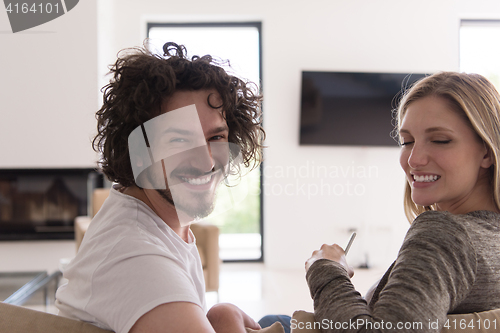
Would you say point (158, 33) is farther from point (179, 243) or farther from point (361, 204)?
point (179, 243)

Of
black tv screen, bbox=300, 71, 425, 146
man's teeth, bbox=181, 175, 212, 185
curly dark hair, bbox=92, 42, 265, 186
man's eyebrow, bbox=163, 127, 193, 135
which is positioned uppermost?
black tv screen, bbox=300, 71, 425, 146

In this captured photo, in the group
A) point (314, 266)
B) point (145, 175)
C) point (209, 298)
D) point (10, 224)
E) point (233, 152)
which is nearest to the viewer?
point (314, 266)

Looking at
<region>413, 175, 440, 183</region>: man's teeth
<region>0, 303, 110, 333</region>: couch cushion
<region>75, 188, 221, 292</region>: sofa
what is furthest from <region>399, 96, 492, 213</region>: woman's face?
<region>75, 188, 221, 292</region>: sofa

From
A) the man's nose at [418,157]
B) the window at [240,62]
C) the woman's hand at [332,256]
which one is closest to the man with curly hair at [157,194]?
the woman's hand at [332,256]

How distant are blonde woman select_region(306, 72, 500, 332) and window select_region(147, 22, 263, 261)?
333 centimetres

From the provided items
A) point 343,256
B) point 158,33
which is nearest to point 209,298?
point 343,256

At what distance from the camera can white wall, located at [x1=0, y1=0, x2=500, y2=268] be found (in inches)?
157

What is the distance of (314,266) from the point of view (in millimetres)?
799

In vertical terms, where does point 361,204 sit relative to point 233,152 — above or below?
below

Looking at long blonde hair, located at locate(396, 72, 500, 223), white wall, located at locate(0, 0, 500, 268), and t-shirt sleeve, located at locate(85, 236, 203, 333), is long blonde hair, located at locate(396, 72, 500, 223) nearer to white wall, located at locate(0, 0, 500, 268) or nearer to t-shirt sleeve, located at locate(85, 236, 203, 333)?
t-shirt sleeve, located at locate(85, 236, 203, 333)

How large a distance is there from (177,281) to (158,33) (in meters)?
4.00

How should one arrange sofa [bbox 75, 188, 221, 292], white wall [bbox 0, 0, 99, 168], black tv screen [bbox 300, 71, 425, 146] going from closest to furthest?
sofa [bbox 75, 188, 221, 292]
white wall [bbox 0, 0, 99, 168]
black tv screen [bbox 300, 71, 425, 146]

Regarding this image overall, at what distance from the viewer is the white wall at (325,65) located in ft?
13.1

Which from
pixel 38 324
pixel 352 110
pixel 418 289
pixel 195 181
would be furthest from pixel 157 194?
pixel 352 110
